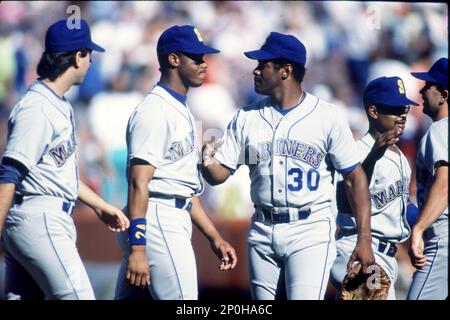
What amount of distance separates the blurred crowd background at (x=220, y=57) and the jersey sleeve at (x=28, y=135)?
5.26 feet

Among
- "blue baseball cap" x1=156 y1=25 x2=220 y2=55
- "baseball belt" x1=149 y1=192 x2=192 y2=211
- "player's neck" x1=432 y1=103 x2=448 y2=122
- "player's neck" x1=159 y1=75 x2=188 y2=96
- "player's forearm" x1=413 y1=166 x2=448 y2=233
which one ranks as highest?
"blue baseball cap" x1=156 y1=25 x2=220 y2=55

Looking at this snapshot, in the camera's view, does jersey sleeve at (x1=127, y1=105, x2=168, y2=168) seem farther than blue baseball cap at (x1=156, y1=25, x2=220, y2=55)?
No

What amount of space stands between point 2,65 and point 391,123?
2591mm

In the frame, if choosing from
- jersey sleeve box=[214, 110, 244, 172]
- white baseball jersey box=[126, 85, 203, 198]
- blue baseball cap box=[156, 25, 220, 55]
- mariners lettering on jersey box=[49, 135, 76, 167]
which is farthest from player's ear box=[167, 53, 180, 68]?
mariners lettering on jersey box=[49, 135, 76, 167]

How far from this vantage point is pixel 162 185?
4078mm

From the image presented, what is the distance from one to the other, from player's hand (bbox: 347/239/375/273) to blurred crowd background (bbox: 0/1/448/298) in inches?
51.4

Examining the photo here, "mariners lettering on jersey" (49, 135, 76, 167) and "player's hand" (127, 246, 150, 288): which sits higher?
"mariners lettering on jersey" (49, 135, 76, 167)

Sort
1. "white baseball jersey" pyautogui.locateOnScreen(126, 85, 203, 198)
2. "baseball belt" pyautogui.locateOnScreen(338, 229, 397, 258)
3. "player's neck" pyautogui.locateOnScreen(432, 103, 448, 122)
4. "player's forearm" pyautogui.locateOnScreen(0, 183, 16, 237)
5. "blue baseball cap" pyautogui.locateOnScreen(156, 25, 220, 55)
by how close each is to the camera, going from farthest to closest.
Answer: "player's neck" pyautogui.locateOnScreen(432, 103, 448, 122)
"baseball belt" pyautogui.locateOnScreen(338, 229, 397, 258)
"blue baseball cap" pyautogui.locateOnScreen(156, 25, 220, 55)
"white baseball jersey" pyautogui.locateOnScreen(126, 85, 203, 198)
"player's forearm" pyautogui.locateOnScreen(0, 183, 16, 237)

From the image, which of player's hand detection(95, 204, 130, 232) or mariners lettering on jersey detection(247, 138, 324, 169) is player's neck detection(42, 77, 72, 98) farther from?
mariners lettering on jersey detection(247, 138, 324, 169)

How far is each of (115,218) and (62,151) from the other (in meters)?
0.35

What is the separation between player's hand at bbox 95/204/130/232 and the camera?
13.2 feet

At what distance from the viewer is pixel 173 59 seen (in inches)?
169

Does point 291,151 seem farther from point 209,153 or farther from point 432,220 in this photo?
point 432,220
